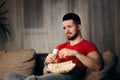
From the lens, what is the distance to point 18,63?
3.12 m

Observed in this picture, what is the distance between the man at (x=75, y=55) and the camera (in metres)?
2.38

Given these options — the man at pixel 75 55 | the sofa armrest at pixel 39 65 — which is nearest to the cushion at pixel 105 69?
the man at pixel 75 55

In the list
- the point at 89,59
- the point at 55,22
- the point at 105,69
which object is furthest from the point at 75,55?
the point at 55,22

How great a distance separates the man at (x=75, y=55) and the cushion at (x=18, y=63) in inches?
17.5

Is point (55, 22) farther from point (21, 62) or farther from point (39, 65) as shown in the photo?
point (21, 62)

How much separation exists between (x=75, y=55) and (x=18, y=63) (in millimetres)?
955

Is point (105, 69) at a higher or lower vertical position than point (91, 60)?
lower

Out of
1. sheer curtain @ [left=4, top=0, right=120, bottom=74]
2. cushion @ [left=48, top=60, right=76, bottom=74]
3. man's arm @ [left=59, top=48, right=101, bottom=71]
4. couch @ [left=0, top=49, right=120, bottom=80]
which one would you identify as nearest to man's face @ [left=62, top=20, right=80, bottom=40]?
man's arm @ [left=59, top=48, right=101, bottom=71]

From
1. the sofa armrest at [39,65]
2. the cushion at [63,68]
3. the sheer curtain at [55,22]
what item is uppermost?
the sheer curtain at [55,22]

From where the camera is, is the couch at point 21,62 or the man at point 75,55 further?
the couch at point 21,62

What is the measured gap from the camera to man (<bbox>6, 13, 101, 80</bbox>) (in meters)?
2.38

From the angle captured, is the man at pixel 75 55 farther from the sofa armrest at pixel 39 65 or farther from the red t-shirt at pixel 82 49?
the sofa armrest at pixel 39 65

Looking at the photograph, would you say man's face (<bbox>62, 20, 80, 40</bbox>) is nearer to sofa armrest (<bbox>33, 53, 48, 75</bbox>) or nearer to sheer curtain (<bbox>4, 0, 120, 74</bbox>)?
sofa armrest (<bbox>33, 53, 48, 75</bbox>)

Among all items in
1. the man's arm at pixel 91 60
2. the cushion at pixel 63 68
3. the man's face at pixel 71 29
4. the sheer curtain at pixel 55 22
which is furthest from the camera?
the sheer curtain at pixel 55 22
